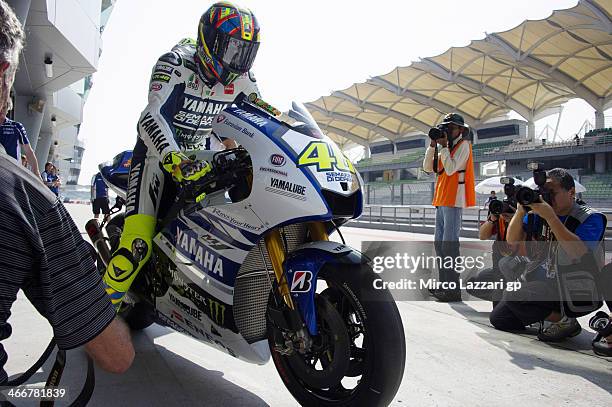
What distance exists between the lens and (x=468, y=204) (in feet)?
16.4

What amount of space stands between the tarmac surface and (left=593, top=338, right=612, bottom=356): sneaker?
0.15ft

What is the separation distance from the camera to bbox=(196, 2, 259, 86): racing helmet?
8.44 ft

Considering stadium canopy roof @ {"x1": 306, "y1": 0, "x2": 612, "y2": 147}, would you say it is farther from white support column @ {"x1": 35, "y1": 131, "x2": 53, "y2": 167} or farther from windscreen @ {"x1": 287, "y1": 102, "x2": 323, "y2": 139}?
windscreen @ {"x1": 287, "y1": 102, "x2": 323, "y2": 139}

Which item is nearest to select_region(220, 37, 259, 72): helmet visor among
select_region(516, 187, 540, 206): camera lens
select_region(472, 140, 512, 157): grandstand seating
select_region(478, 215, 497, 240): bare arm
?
select_region(516, 187, 540, 206): camera lens

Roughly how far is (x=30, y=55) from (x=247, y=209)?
1863 cm

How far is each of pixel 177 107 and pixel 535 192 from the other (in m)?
2.46

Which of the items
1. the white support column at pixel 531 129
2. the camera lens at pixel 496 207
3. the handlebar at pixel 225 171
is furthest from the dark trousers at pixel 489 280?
the white support column at pixel 531 129

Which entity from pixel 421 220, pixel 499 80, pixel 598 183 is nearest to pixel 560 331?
pixel 421 220

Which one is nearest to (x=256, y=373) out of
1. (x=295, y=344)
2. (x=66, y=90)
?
(x=295, y=344)

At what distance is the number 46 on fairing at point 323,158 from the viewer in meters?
1.97

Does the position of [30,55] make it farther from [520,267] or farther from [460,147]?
[520,267]

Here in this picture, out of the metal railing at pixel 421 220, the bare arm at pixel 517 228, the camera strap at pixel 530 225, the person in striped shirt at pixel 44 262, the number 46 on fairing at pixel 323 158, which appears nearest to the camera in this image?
the person in striped shirt at pixel 44 262

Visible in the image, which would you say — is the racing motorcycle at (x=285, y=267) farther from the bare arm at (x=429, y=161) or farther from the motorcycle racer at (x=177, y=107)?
the bare arm at (x=429, y=161)

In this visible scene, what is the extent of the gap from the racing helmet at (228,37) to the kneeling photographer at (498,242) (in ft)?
7.56
